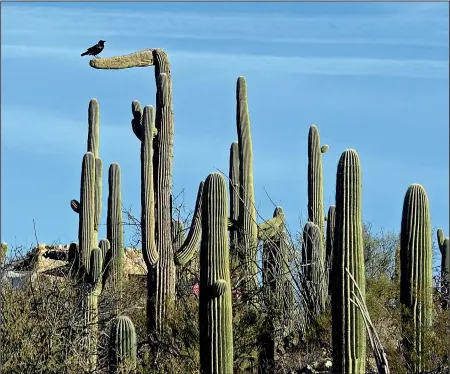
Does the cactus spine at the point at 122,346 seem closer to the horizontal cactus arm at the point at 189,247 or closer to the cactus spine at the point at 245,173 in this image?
the horizontal cactus arm at the point at 189,247

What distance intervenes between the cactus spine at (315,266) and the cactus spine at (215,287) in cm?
381

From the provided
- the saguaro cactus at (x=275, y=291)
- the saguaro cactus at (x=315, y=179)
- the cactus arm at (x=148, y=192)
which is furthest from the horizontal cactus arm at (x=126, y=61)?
the saguaro cactus at (x=315, y=179)

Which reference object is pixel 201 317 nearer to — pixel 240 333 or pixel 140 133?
pixel 240 333

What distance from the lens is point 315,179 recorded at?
22047 millimetres

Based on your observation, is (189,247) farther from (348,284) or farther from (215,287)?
(348,284)

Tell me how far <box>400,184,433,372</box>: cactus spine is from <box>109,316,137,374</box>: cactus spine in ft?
11.3

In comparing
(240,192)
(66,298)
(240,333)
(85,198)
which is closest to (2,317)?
(66,298)

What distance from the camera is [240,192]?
72.1ft

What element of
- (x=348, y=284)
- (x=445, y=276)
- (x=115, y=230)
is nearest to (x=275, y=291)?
(x=445, y=276)

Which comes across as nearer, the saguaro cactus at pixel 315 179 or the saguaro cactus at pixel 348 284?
the saguaro cactus at pixel 348 284

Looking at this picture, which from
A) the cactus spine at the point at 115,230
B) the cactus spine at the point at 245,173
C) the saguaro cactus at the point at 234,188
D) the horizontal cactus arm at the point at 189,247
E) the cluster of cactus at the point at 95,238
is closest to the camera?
the horizontal cactus arm at the point at 189,247

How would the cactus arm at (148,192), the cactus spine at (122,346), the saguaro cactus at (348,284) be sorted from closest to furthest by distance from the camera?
1. the saguaro cactus at (348,284)
2. the cactus spine at (122,346)
3. the cactus arm at (148,192)

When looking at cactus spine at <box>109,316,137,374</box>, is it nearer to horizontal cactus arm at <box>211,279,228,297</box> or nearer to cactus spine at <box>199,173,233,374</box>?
cactus spine at <box>199,173,233,374</box>

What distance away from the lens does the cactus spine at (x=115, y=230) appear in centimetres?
2177
